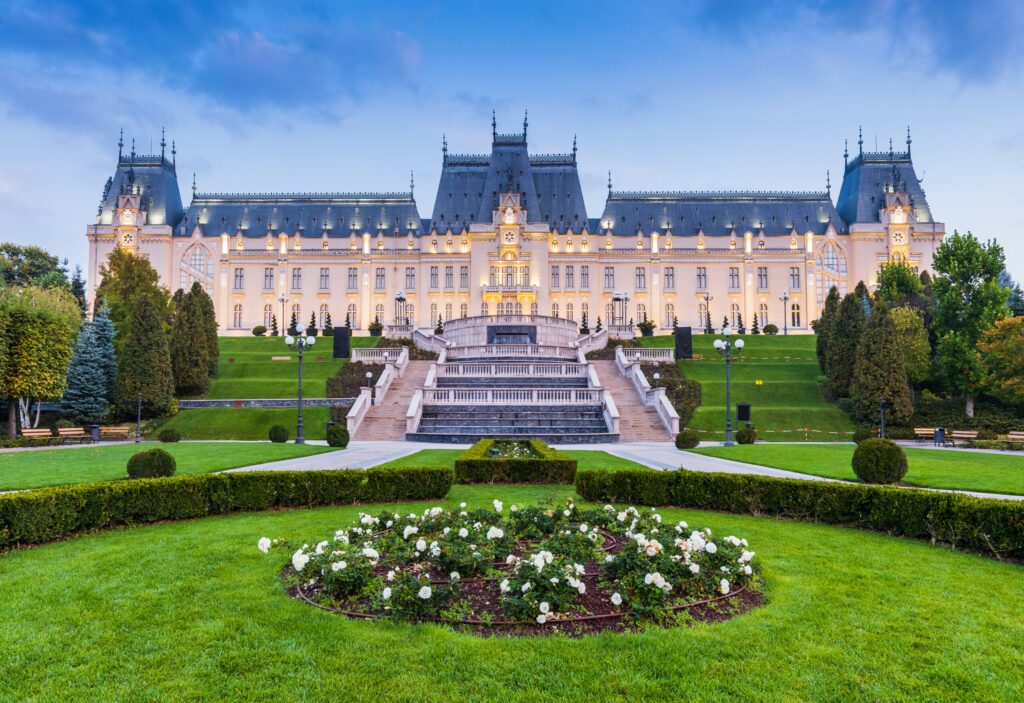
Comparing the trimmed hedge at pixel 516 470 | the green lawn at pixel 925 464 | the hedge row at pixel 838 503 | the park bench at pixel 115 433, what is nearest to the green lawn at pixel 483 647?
the hedge row at pixel 838 503

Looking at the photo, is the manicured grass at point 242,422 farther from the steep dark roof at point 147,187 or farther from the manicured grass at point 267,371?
the steep dark roof at point 147,187

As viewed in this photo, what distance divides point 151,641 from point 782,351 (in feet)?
180

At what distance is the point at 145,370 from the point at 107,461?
1782 centimetres

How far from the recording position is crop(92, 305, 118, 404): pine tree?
37219 mm

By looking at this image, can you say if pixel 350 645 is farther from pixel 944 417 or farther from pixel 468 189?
pixel 468 189

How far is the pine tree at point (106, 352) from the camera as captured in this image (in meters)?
37.2

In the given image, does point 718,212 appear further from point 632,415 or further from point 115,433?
point 115,433

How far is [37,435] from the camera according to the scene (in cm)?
3039

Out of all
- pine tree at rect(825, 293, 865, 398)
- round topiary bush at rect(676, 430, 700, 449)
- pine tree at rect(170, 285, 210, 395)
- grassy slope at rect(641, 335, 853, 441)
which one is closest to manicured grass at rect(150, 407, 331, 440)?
pine tree at rect(170, 285, 210, 395)

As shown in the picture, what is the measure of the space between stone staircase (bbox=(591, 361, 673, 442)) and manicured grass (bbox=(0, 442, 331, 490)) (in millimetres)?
15247

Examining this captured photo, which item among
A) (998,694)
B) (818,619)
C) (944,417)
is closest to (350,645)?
(818,619)

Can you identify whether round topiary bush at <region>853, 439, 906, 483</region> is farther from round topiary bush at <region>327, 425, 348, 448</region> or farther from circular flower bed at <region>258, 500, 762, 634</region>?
round topiary bush at <region>327, 425, 348, 448</region>

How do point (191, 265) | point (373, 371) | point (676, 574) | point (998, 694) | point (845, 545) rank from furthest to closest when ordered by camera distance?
point (191, 265)
point (373, 371)
point (845, 545)
point (676, 574)
point (998, 694)

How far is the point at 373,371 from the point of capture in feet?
138
